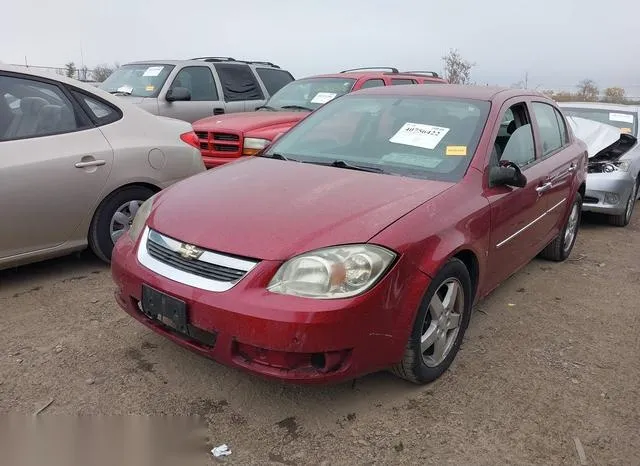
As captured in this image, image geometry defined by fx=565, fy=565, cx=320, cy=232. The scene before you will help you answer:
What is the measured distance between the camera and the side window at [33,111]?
154 inches

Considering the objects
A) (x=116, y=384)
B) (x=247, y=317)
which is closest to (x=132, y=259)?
(x=116, y=384)

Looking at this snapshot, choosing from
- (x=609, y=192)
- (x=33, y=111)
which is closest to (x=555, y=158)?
(x=609, y=192)

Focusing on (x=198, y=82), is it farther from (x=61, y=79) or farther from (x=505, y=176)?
(x=505, y=176)

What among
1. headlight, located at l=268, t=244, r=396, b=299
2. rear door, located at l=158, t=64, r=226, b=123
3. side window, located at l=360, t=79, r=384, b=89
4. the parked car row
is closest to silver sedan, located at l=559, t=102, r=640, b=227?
the parked car row

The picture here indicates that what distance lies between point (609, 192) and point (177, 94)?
5.50 meters

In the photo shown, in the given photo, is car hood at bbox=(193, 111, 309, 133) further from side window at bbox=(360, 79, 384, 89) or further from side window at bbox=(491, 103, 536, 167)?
side window at bbox=(491, 103, 536, 167)

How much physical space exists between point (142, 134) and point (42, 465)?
2839 millimetres

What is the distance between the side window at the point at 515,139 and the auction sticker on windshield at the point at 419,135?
0.35 metres

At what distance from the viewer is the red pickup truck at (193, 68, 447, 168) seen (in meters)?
6.27

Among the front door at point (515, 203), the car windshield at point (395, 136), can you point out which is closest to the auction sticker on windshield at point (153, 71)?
the car windshield at point (395, 136)

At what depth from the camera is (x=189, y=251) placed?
2.68 metres

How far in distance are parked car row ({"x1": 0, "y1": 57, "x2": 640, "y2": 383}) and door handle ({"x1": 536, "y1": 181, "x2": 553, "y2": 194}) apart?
23 mm

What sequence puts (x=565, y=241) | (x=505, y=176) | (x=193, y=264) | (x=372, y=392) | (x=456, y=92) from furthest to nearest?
(x=565, y=241)
(x=456, y=92)
(x=505, y=176)
(x=372, y=392)
(x=193, y=264)

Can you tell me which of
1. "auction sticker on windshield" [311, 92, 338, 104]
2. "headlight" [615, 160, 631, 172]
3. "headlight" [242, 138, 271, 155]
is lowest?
"headlight" [615, 160, 631, 172]
